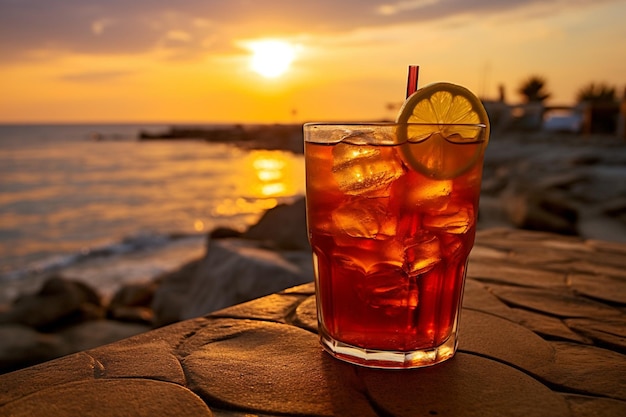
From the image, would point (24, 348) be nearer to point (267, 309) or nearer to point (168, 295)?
point (168, 295)

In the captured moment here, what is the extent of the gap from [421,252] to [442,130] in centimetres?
27

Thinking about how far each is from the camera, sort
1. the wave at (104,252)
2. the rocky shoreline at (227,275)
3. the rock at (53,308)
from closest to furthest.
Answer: the rocky shoreline at (227,275)
the rock at (53,308)
the wave at (104,252)

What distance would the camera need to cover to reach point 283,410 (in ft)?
2.97

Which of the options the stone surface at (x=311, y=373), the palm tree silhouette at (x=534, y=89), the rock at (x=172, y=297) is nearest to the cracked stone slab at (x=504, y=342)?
the stone surface at (x=311, y=373)

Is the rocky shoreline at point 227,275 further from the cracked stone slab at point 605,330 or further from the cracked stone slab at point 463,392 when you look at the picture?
the cracked stone slab at point 463,392

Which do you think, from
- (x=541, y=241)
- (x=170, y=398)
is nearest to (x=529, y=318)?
(x=170, y=398)

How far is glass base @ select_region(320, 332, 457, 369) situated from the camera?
1088 mm

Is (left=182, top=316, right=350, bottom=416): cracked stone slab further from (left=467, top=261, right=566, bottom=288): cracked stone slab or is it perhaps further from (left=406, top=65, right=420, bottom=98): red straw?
(left=467, top=261, right=566, bottom=288): cracked stone slab

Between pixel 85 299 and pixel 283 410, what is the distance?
6517 mm

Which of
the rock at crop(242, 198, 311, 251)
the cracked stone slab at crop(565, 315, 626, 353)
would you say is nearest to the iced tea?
the cracked stone slab at crop(565, 315, 626, 353)

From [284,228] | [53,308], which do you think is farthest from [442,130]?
[53,308]

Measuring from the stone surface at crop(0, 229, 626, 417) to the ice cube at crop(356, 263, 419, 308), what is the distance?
145 millimetres

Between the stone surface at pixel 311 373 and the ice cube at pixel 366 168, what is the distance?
15.2 inches

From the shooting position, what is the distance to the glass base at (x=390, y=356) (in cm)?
109
